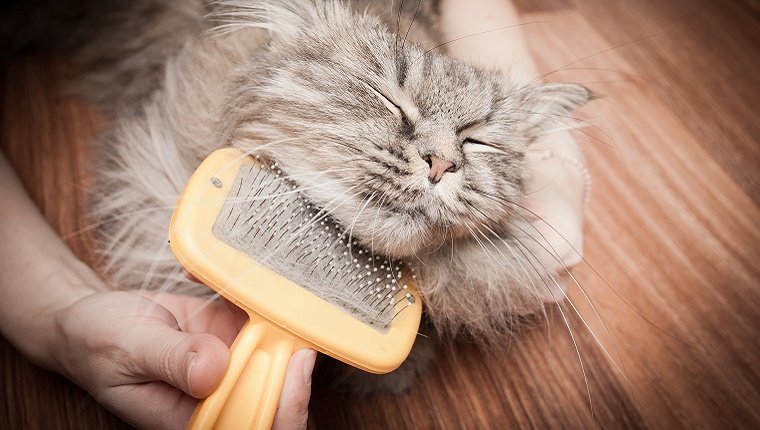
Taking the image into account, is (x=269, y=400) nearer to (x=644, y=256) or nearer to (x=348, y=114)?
(x=348, y=114)

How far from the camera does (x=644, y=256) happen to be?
1.12 metres

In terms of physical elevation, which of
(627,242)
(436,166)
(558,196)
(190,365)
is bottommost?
(627,242)

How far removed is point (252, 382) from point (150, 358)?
15cm

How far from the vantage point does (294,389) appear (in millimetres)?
600

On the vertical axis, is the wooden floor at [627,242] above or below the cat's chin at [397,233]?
below

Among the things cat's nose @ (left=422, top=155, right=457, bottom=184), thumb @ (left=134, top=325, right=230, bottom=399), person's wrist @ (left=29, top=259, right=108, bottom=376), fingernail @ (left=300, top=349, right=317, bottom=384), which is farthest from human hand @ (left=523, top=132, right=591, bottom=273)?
person's wrist @ (left=29, top=259, right=108, bottom=376)

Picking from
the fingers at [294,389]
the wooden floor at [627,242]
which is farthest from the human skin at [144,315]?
the wooden floor at [627,242]

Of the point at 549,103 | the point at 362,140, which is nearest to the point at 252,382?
the point at 362,140

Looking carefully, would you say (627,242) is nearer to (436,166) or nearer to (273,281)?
(436,166)

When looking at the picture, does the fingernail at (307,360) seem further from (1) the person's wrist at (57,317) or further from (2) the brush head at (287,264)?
(1) the person's wrist at (57,317)

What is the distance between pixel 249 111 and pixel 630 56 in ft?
3.89

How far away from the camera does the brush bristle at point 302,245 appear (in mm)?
619

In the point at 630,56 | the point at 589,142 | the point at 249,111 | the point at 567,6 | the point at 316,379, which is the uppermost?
the point at 249,111

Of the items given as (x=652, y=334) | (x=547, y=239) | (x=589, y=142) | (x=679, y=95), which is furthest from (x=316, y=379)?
(x=679, y=95)
